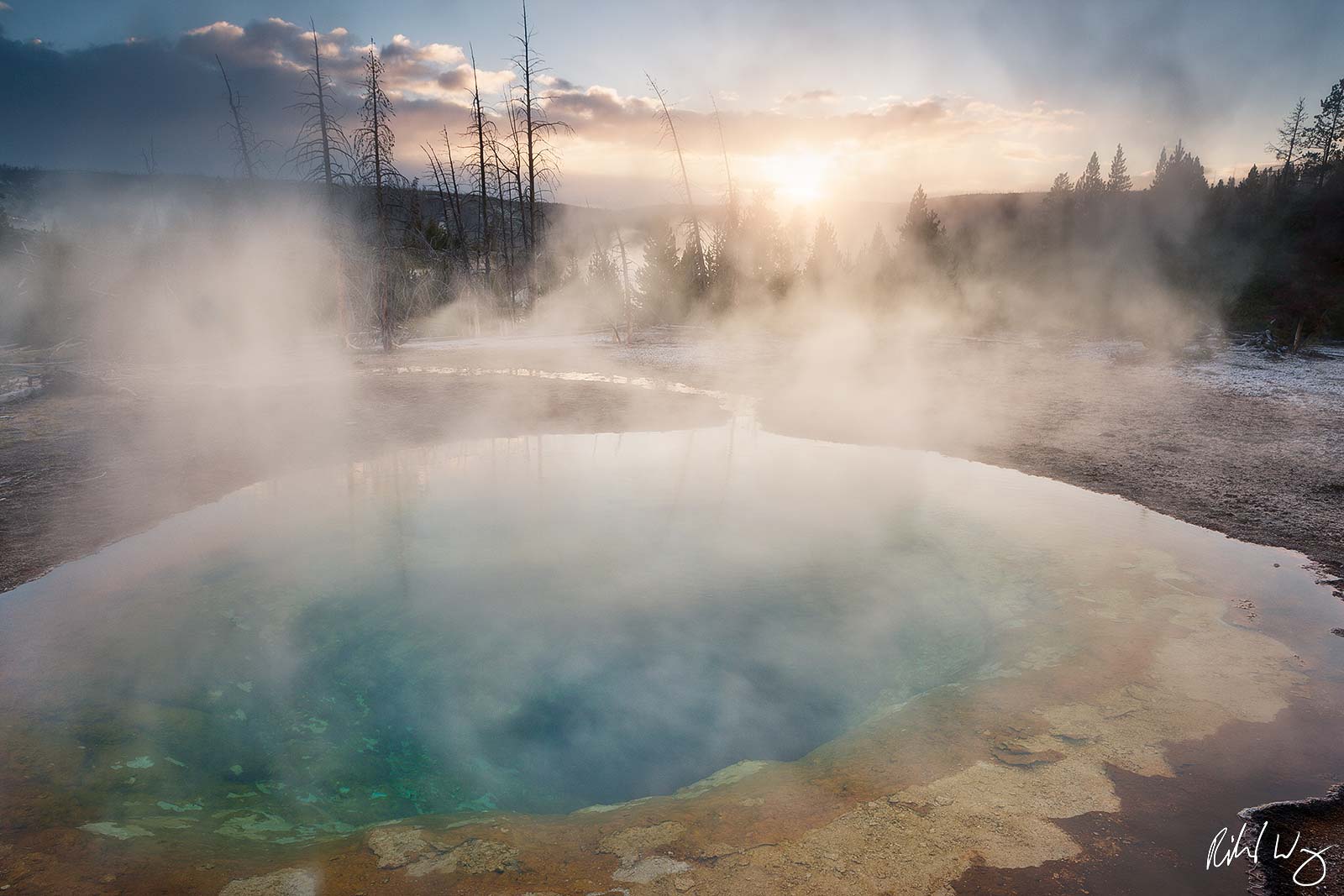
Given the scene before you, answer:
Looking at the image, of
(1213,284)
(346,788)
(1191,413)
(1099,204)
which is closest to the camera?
(346,788)

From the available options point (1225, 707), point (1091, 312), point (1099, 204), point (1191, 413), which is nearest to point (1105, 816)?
point (1225, 707)

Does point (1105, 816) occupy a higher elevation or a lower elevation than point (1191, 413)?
lower

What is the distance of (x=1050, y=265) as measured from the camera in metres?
28.0

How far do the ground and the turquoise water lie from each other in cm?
86

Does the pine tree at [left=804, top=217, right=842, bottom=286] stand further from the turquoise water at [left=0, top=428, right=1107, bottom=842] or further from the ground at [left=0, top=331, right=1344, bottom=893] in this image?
the turquoise water at [left=0, top=428, right=1107, bottom=842]

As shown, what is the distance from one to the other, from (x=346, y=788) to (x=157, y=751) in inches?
43.1

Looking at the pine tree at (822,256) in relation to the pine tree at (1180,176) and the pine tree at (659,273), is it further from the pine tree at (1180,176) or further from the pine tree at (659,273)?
the pine tree at (1180,176)

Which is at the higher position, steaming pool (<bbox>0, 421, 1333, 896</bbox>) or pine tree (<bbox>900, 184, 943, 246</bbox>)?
pine tree (<bbox>900, 184, 943, 246</bbox>)

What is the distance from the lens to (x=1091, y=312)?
2331cm

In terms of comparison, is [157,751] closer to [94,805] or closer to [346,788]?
[94,805]

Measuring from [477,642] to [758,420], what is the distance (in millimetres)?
7018
